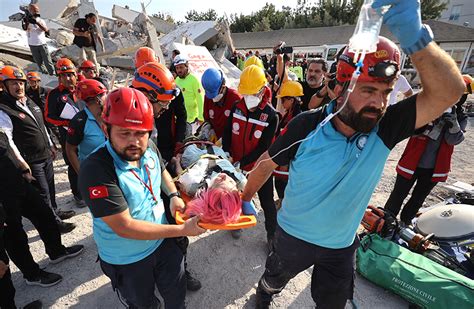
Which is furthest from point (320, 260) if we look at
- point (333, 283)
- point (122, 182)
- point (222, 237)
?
point (222, 237)

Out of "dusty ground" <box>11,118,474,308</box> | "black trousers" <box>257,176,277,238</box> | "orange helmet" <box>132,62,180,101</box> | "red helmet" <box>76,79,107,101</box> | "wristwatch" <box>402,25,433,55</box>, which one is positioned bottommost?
"dusty ground" <box>11,118,474,308</box>

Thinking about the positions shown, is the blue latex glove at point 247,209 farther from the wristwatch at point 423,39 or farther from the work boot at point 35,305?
the work boot at point 35,305

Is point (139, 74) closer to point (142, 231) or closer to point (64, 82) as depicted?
point (142, 231)

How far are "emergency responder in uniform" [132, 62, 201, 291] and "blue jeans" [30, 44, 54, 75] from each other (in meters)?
8.00

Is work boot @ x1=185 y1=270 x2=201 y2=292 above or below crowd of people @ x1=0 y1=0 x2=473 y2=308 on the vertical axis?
below

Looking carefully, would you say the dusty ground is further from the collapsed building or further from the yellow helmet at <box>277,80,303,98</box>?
the collapsed building

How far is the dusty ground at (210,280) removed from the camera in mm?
2848

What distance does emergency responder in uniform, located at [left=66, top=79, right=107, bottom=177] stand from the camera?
10.0 ft

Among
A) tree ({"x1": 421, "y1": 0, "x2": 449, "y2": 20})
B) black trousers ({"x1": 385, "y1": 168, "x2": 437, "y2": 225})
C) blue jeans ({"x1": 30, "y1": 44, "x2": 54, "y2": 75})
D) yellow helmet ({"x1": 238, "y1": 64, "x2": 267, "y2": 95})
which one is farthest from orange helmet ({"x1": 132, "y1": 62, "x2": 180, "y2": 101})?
tree ({"x1": 421, "y1": 0, "x2": 449, "y2": 20})

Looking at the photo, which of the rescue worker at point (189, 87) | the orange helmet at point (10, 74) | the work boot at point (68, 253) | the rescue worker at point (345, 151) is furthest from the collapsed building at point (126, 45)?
the rescue worker at point (345, 151)

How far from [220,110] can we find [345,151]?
2.40 meters

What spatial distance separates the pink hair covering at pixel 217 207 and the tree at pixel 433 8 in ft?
163

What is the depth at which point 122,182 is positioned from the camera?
66.6 inches

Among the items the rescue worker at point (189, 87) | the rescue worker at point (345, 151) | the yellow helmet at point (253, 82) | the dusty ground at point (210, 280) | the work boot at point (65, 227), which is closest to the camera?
the rescue worker at point (345, 151)
